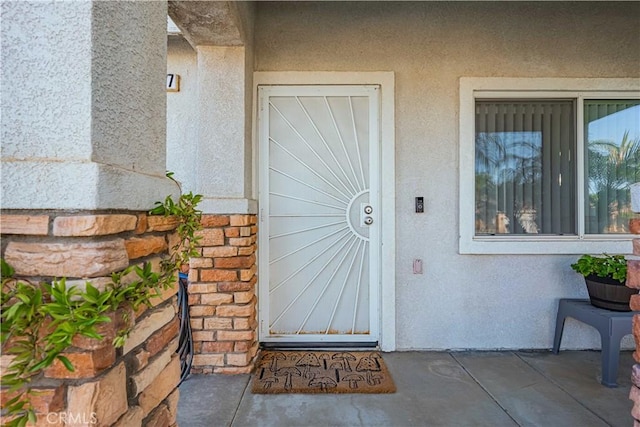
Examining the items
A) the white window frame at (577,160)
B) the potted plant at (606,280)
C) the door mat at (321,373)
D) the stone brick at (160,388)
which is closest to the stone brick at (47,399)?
the stone brick at (160,388)

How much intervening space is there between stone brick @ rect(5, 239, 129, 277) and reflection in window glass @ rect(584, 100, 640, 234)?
11.4ft

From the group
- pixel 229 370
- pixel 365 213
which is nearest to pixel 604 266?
pixel 365 213

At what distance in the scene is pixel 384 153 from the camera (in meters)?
2.93

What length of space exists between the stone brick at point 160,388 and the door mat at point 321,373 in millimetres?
1146

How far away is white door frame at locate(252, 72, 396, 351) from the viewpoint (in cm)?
292

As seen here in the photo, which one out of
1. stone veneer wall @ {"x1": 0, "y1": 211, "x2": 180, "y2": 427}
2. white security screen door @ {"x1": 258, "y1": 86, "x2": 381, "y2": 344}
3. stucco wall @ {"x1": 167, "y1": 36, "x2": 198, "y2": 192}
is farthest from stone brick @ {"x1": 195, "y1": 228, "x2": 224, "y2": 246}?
stone veneer wall @ {"x1": 0, "y1": 211, "x2": 180, "y2": 427}

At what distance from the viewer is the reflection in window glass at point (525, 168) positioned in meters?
2.99

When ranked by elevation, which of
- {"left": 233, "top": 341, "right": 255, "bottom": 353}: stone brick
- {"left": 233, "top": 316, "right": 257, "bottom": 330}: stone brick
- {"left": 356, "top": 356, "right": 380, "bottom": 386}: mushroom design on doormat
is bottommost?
{"left": 356, "top": 356, "right": 380, "bottom": 386}: mushroom design on doormat

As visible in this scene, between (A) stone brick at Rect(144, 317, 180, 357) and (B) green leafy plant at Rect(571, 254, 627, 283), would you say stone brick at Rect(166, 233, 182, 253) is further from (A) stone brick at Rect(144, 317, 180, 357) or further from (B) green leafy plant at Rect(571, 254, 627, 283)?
(B) green leafy plant at Rect(571, 254, 627, 283)

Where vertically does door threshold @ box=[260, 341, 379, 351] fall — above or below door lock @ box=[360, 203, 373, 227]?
below

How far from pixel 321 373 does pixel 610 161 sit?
2.92 meters

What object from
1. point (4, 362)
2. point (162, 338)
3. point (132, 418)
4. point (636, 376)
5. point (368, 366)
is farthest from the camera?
point (368, 366)

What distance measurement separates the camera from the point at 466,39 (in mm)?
2943

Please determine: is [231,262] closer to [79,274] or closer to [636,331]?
[79,274]
